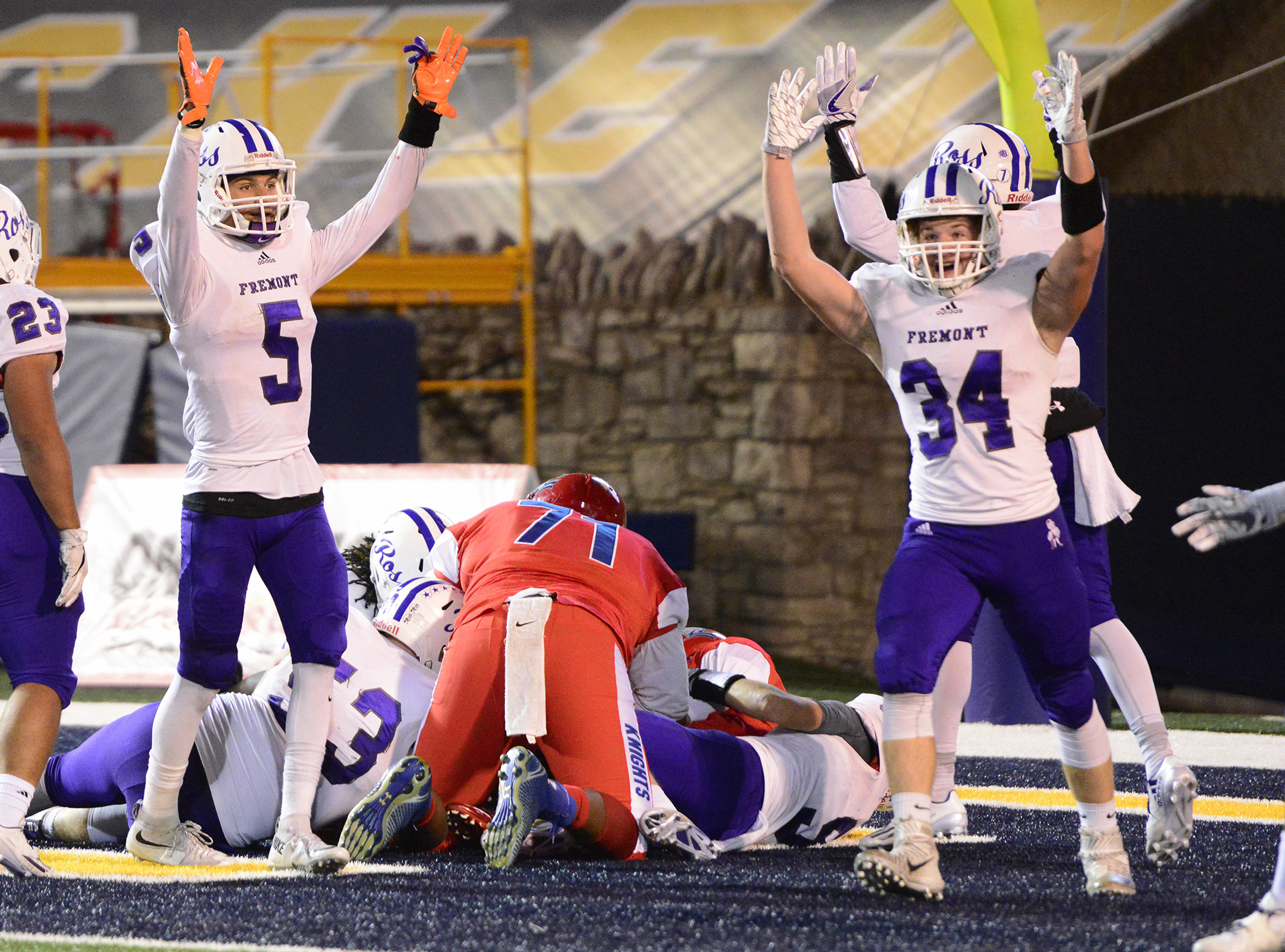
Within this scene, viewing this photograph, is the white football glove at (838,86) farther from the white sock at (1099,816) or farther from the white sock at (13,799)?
the white sock at (13,799)

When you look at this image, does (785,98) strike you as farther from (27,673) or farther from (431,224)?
(431,224)

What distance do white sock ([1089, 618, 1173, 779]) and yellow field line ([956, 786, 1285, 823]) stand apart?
0.52 meters

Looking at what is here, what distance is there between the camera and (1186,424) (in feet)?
30.3

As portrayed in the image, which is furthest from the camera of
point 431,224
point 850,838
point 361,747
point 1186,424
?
point 431,224

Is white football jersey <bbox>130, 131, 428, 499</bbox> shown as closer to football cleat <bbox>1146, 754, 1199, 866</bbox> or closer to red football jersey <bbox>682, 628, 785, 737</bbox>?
red football jersey <bbox>682, 628, 785, 737</bbox>

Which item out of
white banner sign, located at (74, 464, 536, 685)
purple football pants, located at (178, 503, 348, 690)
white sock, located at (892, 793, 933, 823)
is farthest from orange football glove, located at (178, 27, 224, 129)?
white banner sign, located at (74, 464, 536, 685)

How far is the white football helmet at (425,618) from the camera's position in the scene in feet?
13.2

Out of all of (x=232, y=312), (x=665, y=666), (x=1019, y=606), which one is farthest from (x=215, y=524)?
(x=1019, y=606)

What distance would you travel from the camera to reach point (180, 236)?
337 centimetres

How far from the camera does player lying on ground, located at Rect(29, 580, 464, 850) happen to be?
368 cm

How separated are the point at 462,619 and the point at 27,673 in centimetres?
99

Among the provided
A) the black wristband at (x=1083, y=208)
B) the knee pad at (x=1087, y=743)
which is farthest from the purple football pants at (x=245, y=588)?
the black wristband at (x=1083, y=208)

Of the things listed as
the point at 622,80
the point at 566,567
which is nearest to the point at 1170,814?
the point at 566,567

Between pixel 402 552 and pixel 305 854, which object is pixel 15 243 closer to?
pixel 402 552
